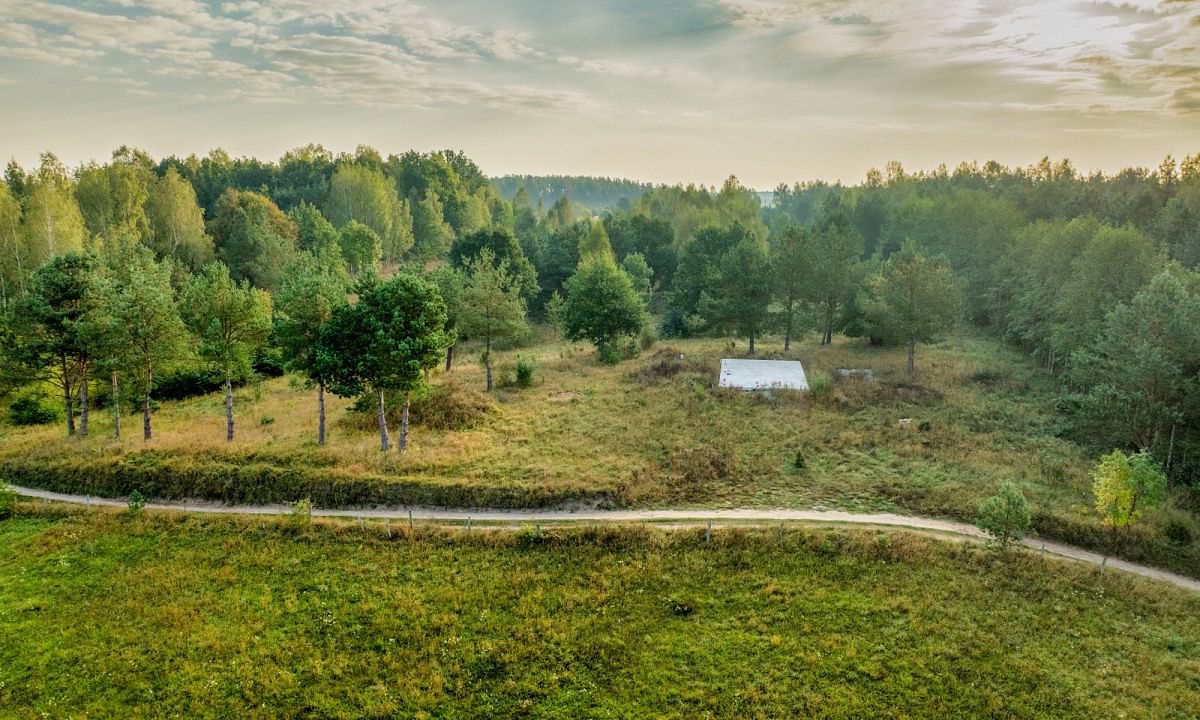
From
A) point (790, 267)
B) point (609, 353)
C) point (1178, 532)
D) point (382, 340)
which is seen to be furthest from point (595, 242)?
point (1178, 532)

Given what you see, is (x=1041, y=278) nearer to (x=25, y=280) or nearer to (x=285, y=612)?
(x=285, y=612)

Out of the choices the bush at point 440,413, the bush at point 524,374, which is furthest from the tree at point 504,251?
the bush at point 440,413

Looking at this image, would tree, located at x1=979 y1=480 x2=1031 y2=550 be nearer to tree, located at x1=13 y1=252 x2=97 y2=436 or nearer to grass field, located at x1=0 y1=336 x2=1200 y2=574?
grass field, located at x1=0 y1=336 x2=1200 y2=574

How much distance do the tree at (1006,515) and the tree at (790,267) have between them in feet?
128

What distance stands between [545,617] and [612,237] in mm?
86592

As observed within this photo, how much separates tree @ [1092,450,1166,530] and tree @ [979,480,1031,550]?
4325 mm

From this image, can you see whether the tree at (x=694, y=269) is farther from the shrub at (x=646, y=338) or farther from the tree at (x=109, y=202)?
the tree at (x=109, y=202)

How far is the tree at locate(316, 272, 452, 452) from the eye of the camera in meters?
37.2

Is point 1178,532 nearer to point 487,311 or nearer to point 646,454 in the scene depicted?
point 646,454

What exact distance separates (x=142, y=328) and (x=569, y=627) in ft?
111

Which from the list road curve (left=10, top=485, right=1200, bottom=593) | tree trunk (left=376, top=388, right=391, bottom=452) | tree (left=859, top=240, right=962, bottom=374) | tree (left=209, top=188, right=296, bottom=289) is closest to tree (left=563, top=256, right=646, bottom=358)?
tree (left=859, top=240, right=962, bottom=374)

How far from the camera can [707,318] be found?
67812mm

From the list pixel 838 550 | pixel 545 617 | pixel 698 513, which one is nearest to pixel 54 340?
pixel 545 617

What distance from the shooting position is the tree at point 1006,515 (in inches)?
1137
